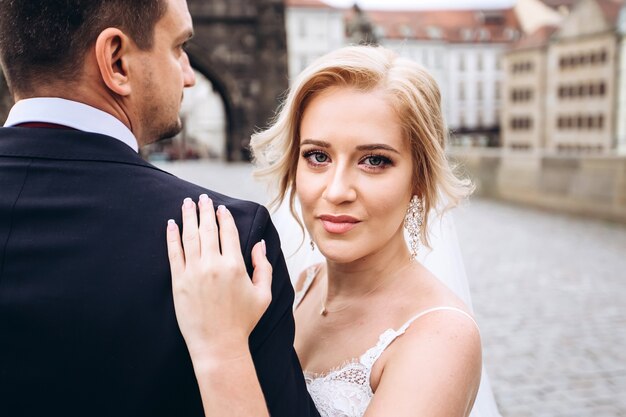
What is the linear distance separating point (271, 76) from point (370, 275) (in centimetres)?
2691

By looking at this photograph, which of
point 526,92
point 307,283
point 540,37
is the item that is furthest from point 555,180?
point 526,92

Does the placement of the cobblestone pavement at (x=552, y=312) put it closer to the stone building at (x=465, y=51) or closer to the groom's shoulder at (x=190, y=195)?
the groom's shoulder at (x=190, y=195)

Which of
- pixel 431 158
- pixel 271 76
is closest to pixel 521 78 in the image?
pixel 271 76

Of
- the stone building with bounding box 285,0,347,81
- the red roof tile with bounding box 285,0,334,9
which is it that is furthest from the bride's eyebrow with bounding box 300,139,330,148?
the red roof tile with bounding box 285,0,334,9

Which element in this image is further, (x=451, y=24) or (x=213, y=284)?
(x=451, y=24)

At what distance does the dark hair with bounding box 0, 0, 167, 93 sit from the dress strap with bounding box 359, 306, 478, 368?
1.04m

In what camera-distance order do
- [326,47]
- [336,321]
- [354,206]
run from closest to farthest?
1. [354,206]
2. [336,321]
3. [326,47]

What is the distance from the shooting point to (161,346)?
1.37 metres

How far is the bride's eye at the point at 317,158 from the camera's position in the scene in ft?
6.77

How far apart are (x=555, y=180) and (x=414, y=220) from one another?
42.0 ft

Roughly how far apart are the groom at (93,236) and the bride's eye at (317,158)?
593mm

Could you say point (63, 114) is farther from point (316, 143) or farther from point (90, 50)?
point (316, 143)

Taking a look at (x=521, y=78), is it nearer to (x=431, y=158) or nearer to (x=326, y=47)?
(x=326, y=47)

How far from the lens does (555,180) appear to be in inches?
558
